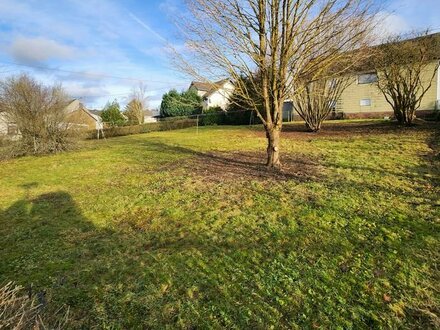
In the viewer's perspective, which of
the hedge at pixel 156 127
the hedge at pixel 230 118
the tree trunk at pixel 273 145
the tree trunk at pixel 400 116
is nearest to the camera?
the tree trunk at pixel 273 145

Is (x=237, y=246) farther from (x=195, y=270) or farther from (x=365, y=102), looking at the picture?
(x=365, y=102)

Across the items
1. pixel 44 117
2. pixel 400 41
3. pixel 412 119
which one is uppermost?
pixel 400 41

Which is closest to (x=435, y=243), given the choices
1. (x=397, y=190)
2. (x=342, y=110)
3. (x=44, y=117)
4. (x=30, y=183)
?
(x=397, y=190)

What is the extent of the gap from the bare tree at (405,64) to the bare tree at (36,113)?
45.3 ft

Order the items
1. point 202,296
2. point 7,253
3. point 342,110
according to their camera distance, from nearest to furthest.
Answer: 1. point 202,296
2. point 7,253
3. point 342,110

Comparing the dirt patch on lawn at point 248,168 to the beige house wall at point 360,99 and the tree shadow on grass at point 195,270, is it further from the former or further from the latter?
the beige house wall at point 360,99

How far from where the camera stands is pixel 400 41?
40.3 ft

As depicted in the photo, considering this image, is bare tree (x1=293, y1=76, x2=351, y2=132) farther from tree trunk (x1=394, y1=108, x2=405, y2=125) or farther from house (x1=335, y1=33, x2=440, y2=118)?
house (x1=335, y1=33, x2=440, y2=118)

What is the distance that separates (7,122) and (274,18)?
1233 cm

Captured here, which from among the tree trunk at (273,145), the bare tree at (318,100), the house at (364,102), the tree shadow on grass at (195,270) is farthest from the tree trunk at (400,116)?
the tree shadow on grass at (195,270)

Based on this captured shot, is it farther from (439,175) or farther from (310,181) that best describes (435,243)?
(439,175)

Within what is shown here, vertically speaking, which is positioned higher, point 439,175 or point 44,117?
point 44,117

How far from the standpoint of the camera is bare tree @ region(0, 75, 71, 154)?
A: 12.6 m

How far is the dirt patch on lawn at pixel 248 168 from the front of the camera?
693cm
